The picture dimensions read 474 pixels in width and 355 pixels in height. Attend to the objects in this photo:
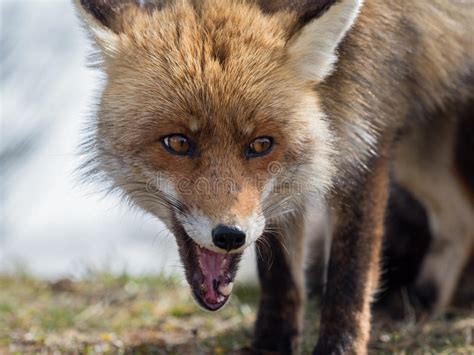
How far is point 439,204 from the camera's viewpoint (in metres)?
7.41

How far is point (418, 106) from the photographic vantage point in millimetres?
6059

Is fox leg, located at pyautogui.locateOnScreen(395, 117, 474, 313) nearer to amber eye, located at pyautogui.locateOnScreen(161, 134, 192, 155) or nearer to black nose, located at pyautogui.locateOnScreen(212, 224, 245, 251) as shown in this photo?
amber eye, located at pyautogui.locateOnScreen(161, 134, 192, 155)

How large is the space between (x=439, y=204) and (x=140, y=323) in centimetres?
268

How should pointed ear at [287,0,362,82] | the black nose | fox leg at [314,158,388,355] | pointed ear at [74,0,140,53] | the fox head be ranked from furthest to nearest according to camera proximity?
fox leg at [314,158,388,355]
pointed ear at [74,0,140,53]
pointed ear at [287,0,362,82]
the fox head
the black nose

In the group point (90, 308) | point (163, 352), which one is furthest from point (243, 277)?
point (163, 352)

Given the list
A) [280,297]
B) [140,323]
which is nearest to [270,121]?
[280,297]

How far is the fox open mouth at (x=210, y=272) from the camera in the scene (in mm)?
4863

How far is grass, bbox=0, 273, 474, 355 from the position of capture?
6.29 meters

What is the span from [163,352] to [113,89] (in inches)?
83.4

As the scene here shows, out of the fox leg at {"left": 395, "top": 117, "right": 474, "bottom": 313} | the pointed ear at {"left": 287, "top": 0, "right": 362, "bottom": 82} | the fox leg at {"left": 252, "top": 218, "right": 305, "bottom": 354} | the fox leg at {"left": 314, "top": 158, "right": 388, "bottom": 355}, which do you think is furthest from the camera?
the fox leg at {"left": 395, "top": 117, "right": 474, "bottom": 313}

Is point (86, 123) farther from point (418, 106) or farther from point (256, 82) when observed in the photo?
point (418, 106)

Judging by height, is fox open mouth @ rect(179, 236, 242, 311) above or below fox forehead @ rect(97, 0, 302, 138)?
below

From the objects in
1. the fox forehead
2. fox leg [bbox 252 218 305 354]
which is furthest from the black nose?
fox leg [bbox 252 218 305 354]

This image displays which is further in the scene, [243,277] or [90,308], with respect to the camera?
[243,277]
